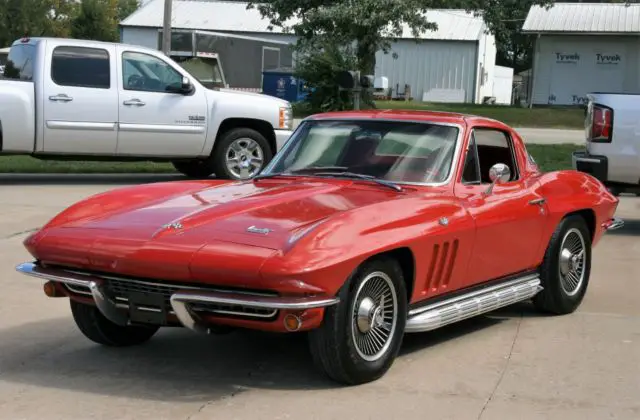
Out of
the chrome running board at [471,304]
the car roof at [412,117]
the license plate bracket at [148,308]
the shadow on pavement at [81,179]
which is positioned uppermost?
the car roof at [412,117]

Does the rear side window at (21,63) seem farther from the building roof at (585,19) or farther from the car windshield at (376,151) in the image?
the building roof at (585,19)

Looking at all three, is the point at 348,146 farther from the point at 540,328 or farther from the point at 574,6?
the point at 574,6

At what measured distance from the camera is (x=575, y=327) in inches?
252

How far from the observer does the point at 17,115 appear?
12.8 meters

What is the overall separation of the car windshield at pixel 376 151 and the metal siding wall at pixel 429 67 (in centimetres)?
4731

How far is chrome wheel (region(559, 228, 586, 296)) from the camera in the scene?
6688 mm

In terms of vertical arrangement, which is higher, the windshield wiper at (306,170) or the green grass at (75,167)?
the windshield wiper at (306,170)

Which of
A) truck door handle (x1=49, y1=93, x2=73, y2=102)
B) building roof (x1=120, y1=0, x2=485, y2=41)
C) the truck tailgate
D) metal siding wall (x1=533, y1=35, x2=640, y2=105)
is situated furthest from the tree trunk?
building roof (x1=120, y1=0, x2=485, y2=41)

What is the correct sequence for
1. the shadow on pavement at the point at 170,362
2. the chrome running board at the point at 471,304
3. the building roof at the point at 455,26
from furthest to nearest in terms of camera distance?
the building roof at the point at 455,26 → the chrome running board at the point at 471,304 → the shadow on pavement at the point at 170,362

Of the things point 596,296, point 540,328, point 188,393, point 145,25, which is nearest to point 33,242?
point 188,393

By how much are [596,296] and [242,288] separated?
3.89 meters

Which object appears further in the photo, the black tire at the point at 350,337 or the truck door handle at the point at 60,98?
the truck door handle at the point at 60,98

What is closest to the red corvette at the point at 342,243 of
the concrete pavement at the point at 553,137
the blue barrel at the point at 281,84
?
the concrete pavement at the point at 553,137

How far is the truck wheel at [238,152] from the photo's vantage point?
14094 millimetres
